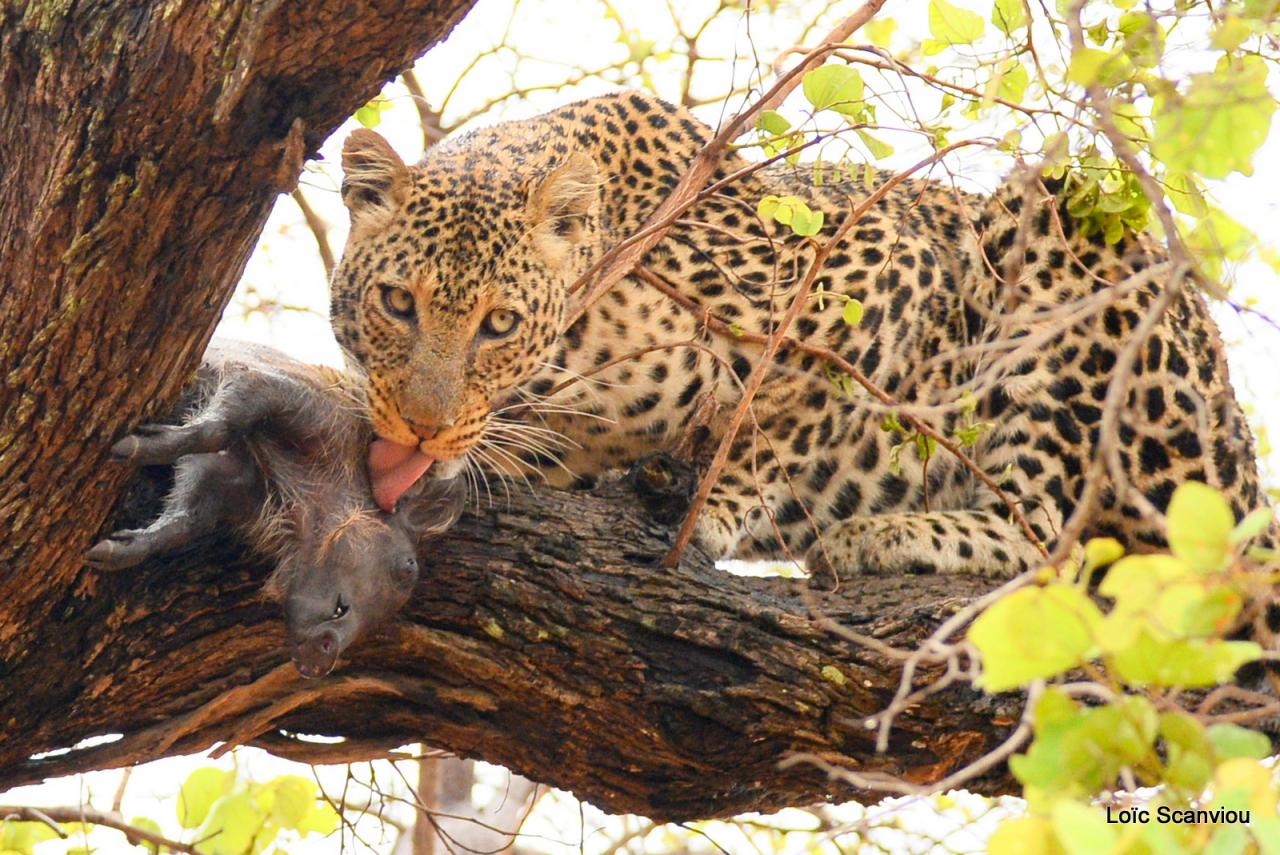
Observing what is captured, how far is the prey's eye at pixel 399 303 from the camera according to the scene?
5.57 meters

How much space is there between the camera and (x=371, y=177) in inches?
228

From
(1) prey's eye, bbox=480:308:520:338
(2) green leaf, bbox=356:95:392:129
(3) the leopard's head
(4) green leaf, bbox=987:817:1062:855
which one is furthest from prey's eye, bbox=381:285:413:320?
(4) green leaf, bbox=987:817:1062:855

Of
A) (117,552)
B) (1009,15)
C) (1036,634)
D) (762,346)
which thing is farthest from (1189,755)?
(762,346)

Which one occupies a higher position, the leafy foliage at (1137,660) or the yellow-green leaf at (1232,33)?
the yellow-green leaf at (1232,33)

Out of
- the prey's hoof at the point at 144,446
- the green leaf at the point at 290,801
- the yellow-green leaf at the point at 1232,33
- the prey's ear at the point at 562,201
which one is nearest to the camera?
the yellow-green leaf at the point at 1232,33

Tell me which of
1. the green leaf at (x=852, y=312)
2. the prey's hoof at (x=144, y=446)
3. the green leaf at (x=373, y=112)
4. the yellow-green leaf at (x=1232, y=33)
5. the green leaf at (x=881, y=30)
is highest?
the green leaf at (x=881, y=30)

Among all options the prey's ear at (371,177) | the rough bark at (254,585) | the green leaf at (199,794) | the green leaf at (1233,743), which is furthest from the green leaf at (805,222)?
the green leaf at (1233,743)

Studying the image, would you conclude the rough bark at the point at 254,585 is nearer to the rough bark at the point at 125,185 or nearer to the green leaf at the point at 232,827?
the rough bark at the point at 125,185

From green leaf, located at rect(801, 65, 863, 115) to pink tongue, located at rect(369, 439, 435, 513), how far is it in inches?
66.6

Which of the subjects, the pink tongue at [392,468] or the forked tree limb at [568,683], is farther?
the pink tongue at [392,468]

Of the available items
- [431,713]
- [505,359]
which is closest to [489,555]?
[431,713]

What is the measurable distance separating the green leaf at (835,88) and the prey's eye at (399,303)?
166 centimetres

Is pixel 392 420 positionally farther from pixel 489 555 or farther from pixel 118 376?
pixel 118 376

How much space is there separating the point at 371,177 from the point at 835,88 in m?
1.93
